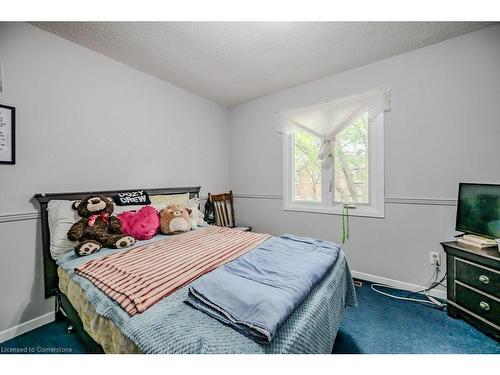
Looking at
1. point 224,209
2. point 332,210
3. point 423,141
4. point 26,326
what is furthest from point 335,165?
point 26,326

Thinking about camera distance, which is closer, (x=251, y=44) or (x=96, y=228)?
(x=96, y=228)

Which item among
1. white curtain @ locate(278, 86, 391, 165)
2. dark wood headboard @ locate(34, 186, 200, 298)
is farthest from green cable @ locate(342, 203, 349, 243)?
dark wood headboard @ locate(34, 186, 200, 298)

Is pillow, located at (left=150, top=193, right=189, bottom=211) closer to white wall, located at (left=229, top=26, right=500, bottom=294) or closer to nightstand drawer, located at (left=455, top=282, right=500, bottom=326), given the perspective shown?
white wall, located at (left=229, top=26, right=500, bottom=294)

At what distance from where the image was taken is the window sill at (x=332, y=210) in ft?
7.63

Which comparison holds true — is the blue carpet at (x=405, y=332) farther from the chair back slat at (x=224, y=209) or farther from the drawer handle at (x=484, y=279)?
the chair back slat at (x=224, y=209)

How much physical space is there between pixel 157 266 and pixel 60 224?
99 cm

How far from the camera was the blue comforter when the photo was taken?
785 millimetres

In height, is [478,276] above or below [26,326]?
above

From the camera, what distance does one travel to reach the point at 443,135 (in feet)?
6.40

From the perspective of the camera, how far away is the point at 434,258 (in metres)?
2.01

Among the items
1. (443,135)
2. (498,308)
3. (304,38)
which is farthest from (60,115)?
(498,308)

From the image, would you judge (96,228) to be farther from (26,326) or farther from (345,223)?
(345,223)

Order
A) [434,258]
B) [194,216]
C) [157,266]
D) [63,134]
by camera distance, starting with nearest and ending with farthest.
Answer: [157,266] → [63,134] → [434,258] → [194,216]
